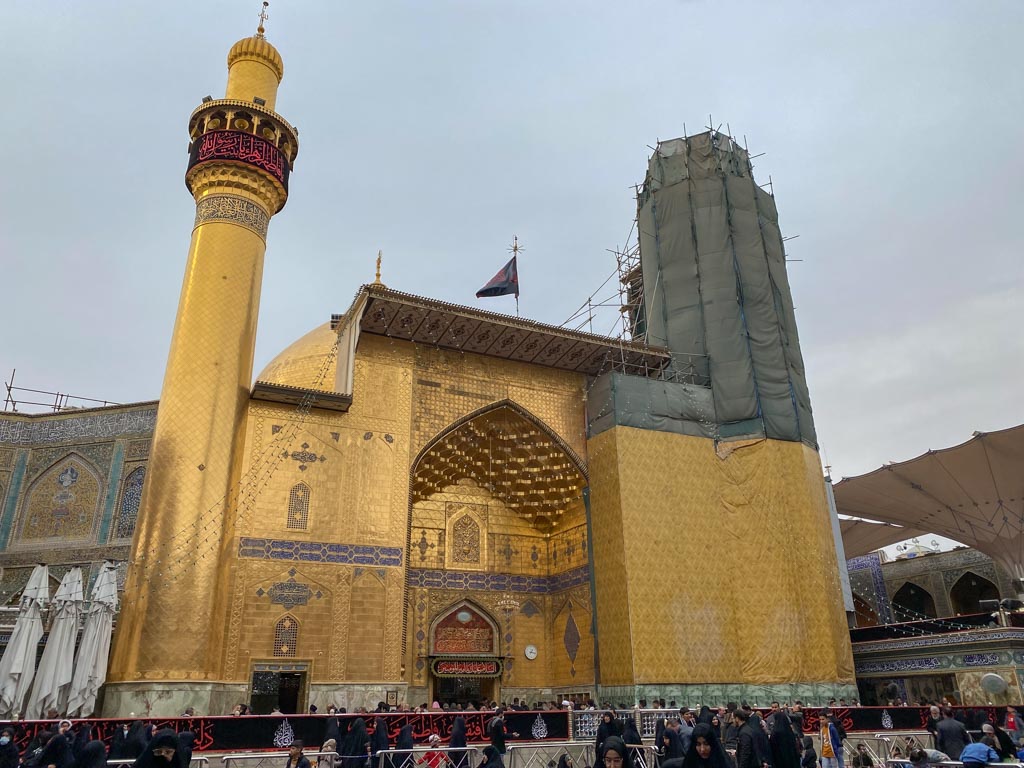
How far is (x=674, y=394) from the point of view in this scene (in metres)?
15.2

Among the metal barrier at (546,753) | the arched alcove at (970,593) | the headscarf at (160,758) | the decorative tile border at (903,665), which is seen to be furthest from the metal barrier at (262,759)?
the arched alcove at (970,593)

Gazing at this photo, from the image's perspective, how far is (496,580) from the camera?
614 inches

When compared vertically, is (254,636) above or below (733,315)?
below

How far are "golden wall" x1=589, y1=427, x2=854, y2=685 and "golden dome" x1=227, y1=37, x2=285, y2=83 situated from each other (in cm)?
952

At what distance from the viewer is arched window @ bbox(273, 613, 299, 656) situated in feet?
36.5

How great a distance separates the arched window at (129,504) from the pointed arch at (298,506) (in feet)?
17.9

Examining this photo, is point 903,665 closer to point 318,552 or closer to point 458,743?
point 458,743

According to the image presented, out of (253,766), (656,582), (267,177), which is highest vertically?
(267,177)

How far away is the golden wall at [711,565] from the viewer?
13125 mm

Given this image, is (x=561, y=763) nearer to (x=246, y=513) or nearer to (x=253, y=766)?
(x=253, y=766)

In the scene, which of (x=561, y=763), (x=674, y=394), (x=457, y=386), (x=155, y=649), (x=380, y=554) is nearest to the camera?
(x=561, y=763)

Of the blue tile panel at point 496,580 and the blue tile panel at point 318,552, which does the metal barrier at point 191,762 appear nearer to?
the blue tile panel at point 318,552

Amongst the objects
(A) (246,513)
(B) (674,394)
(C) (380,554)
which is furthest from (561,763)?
(B) (674,394)

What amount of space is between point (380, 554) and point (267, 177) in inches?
A: 269
